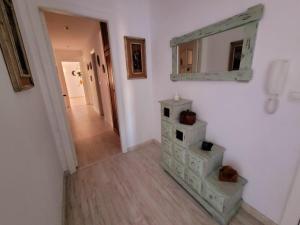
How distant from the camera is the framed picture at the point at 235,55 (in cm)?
119

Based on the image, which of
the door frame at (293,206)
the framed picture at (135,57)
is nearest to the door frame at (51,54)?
the framed picture at (135,57)

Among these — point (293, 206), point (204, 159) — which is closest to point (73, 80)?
point (204, 159)

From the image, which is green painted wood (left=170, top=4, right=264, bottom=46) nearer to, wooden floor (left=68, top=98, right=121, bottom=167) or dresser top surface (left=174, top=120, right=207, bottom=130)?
dresser top surface (left=174, top=120, right=207, bottom=130)

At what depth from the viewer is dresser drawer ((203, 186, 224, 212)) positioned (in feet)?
3.95

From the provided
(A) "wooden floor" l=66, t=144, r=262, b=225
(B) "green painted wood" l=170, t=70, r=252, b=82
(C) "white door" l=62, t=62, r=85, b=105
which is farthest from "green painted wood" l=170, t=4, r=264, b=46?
(C) "white door" l=62, t=62, r=85, b=105

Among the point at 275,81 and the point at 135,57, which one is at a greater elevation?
the point at 135,57

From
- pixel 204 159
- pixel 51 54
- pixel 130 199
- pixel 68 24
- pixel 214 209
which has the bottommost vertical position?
pixel 130 199

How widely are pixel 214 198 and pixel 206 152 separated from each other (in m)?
0.42

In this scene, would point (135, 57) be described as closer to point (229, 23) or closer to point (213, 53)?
point (213, 53)

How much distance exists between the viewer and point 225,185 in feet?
4.18

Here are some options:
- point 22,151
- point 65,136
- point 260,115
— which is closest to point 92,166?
point 65,136

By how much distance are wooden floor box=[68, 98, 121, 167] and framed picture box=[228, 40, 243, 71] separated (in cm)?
220

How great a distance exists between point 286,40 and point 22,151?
73.9 inches

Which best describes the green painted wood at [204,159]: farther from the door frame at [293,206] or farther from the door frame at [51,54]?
the door frame at [51,54]
